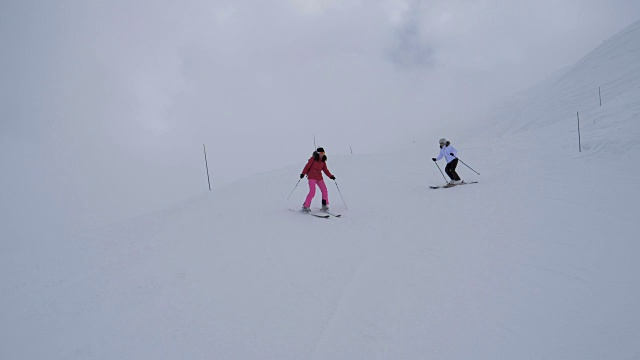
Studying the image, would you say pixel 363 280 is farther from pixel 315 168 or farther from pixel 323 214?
pixel 315 168

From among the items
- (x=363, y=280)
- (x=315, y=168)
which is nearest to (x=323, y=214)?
(x=315, y=168)

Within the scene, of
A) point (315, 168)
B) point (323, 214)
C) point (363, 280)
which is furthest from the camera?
point (315, 168)

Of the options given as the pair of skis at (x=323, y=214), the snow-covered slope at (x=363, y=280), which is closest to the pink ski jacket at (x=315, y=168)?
the pair of skis at (x=323, y=214)

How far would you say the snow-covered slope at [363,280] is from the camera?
3568 millimetres

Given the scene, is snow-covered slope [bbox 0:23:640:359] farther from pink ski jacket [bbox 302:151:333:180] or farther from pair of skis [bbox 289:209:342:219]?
pink ski jacket [bbox 302:151:333:180]

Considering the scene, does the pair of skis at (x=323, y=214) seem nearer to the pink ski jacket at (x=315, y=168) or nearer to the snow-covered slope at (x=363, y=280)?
the snow-covered slope at (x=363, y=280)

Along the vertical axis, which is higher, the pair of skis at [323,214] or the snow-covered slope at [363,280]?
the pair of skis at [323,214]

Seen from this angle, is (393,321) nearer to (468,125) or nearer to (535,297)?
(535,297)

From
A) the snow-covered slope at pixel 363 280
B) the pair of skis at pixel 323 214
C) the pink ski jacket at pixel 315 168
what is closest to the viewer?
the snow-covered slope at pixel 363 280

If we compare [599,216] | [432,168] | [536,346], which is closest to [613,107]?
[432,168]

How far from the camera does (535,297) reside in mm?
4168

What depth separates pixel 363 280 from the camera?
4.96 metres

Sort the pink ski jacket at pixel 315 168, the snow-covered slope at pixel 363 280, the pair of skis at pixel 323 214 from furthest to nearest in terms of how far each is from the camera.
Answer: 1. the pink ski jacket at pixel 315 168
2. the pair of skis at pixel 323 214
3. the snow-covered slope at pixel 363 280

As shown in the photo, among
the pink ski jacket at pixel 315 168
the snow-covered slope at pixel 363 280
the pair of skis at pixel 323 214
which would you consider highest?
the pink ski jacket at pixel 315 168
